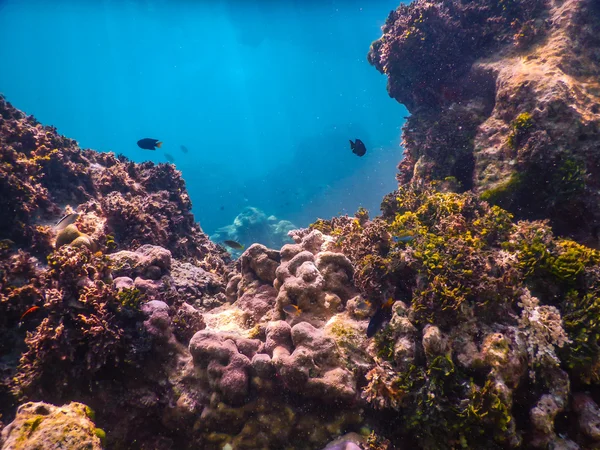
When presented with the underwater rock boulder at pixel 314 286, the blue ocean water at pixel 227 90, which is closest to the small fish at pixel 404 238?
the underwater rock boulder at pixel 314 286

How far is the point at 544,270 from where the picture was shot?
13.3 feet

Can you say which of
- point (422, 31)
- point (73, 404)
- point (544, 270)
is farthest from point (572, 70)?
point (73, 404)

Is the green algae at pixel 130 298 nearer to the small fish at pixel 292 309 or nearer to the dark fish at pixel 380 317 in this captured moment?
the small fish at pixel 292 309

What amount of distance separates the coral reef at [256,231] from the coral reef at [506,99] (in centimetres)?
2019

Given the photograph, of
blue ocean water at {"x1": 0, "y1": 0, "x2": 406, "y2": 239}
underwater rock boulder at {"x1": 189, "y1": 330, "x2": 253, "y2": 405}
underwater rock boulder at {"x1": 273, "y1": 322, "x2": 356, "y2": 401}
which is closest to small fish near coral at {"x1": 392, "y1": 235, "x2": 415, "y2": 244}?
underwater rock boulder at {"x1": 273, "y1": 322, "x2": 356, "y2": 401}

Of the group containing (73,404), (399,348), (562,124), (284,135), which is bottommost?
(73,404)

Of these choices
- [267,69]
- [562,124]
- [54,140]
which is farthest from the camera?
[267,69]

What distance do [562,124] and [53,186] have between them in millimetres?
11759

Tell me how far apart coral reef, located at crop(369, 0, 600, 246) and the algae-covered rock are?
7398 mm

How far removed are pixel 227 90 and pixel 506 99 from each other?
164 meters

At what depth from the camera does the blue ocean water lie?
48.0 metres

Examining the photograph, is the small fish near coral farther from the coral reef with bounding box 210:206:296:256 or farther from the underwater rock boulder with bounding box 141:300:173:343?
the coral reef with bounding box 210:206:296:256

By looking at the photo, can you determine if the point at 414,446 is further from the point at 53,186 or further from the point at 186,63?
the point at 186,63

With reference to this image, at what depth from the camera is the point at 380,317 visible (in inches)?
163
